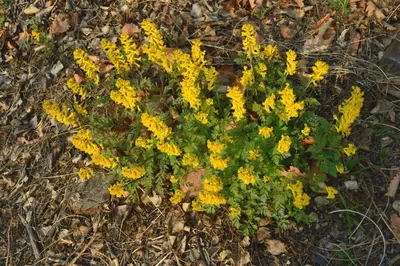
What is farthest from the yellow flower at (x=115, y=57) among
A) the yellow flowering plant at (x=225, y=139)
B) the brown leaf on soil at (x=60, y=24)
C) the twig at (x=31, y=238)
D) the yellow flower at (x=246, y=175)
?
the twig at (x=31, y=238)

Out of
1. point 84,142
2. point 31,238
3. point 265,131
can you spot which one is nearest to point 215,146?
point 265,131

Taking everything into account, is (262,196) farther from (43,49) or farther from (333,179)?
(43,49)

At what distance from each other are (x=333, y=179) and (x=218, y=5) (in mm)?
1993

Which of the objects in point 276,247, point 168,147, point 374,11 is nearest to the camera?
point 168,147

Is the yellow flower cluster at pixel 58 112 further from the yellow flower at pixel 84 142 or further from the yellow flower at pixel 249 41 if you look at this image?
the yellow flower at pixel 249 41

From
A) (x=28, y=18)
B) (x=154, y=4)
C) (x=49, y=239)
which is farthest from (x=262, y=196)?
(x=28, y=18)

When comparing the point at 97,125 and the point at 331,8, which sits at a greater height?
the point at 331,8

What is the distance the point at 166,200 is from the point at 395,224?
1.68 metres

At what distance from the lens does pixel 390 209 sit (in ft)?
11.2

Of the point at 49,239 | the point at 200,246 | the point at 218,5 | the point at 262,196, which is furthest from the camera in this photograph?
the point at 218,5

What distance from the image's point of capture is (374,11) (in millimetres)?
4078

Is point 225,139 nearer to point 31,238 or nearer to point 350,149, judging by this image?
point 350,149

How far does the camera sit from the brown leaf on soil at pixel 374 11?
4.06 m

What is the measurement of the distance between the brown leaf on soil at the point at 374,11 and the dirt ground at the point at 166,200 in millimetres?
14
